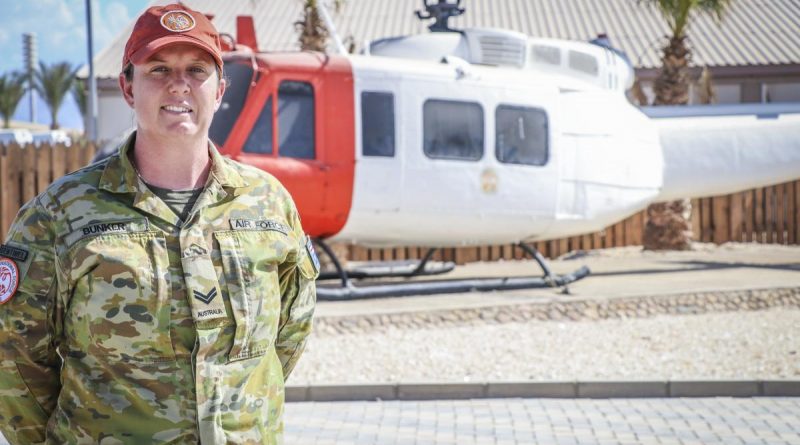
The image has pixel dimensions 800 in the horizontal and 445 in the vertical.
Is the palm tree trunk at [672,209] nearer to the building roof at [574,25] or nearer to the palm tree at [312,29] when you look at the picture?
the building roof at [574,25]

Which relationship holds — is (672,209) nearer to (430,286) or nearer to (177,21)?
(430,286)

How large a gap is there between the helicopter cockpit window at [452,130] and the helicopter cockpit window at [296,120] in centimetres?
133

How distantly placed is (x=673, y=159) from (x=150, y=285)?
10.5m

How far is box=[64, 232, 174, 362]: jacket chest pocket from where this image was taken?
250 cm

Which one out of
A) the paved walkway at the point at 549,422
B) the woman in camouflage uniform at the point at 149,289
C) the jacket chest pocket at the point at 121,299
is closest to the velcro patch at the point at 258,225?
the woman in camouflage uniform at the point at 149,289

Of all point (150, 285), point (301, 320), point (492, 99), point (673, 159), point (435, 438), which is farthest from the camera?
point (673, 159)

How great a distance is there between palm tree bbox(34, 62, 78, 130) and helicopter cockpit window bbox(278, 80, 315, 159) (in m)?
59.3

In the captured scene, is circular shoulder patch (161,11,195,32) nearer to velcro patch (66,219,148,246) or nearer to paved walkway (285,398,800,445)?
velcro patch (66,219,148,246)

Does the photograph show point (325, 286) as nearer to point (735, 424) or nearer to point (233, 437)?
point (735, 424)

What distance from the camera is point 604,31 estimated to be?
2628 cm

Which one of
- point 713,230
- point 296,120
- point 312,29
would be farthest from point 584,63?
point 713,230

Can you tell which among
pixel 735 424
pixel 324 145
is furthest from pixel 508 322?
pixel 735 424

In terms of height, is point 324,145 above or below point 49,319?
above

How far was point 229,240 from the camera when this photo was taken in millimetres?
2648
